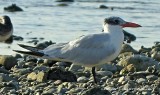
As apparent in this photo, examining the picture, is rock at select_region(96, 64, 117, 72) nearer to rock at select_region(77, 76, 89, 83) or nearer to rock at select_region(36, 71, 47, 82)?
rock at select_region(77, 76, 89, 83)

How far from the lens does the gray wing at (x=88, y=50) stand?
977 centimetres

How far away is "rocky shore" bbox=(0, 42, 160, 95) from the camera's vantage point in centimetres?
920

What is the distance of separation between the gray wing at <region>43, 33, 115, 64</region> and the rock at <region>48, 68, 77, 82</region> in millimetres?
393

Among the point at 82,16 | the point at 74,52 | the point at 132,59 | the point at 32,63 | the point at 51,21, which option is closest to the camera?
the point at 74,52

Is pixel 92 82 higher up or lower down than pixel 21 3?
higher up

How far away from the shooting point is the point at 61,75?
403 inches

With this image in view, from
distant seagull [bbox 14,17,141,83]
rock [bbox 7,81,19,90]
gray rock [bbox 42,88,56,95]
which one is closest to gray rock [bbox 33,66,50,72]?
distant seagull [bbox 14,17,141,83]

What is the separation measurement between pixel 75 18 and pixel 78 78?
11.6 m

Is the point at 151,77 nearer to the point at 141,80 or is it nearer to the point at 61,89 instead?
the point at 141,80

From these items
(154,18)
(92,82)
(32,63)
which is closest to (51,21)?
(154,18)

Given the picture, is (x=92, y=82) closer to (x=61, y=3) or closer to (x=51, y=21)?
(x=51, y=21)

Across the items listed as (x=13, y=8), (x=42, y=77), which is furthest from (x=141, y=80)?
(x=13, y=8)

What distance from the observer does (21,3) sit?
91.5 ft

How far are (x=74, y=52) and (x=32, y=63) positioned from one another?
3.02 m
